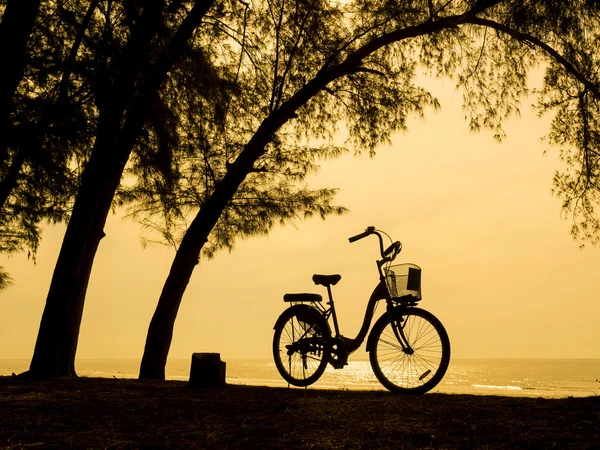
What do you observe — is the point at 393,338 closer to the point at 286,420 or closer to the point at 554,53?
the point at 286,420

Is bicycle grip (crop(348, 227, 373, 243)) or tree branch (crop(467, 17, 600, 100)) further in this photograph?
tree branch (crop(467, 17, 600, 100))

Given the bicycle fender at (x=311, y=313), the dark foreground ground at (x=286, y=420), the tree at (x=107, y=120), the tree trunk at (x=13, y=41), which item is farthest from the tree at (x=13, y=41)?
the bicycle fender at (x=311, y=313)

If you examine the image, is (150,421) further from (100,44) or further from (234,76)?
(234,76)

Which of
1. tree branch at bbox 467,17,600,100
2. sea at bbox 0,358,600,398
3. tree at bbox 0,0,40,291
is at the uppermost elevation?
tree branch at bbox 467,17,600,100

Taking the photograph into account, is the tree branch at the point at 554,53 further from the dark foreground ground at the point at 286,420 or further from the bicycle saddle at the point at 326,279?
the dark foreground ground at the point at 286,420

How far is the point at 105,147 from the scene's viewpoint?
7406 mm

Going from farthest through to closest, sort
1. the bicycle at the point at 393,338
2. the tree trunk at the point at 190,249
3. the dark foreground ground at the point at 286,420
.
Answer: the tree trunk at the point at 190,249, the bicycle at the point at 393,338, the dark foreground ground at the point at 286,420

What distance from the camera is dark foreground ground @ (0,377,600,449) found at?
3.81 meters

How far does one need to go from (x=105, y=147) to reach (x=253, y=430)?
14.6 ft

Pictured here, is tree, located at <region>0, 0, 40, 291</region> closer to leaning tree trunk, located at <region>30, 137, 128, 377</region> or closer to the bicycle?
leaning tree trunk, located at <region>30, 137, 128, 377</region>

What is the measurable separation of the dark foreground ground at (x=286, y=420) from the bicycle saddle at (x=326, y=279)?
3.56 ft

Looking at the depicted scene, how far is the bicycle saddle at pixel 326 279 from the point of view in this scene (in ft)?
Answer: 20.7

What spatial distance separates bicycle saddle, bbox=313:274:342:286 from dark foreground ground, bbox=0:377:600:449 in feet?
3.56

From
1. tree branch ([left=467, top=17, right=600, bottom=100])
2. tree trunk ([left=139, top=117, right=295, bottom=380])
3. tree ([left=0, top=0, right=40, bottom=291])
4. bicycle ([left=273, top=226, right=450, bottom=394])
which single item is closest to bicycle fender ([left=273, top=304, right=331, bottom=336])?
bicycle ([left=273, top=226, right=450, bottom=394])
